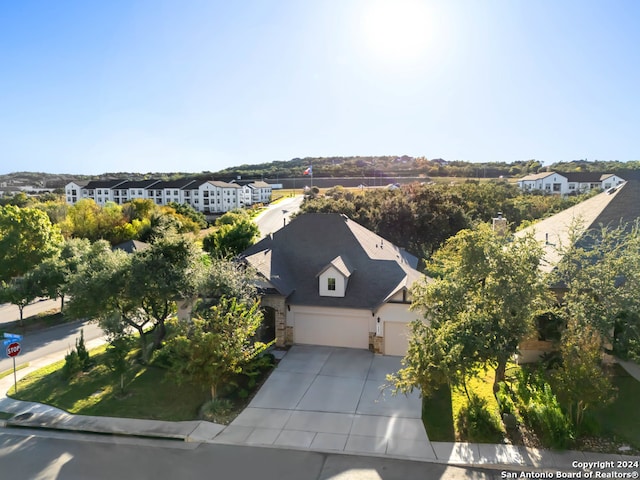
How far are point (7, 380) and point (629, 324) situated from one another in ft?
86.3

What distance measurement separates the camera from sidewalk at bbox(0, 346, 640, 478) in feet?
43.7

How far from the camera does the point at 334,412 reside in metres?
17.0

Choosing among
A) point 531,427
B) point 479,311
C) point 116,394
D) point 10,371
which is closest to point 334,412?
point 479,311

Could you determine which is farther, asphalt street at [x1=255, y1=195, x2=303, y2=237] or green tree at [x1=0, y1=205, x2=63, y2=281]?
asphalt street at [x1=255, y1=195, x2=303, y2=237]

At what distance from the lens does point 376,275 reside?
2450 cm

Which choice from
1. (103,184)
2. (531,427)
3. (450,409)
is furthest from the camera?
(103,184)

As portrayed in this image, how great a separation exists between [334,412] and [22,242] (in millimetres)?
31701

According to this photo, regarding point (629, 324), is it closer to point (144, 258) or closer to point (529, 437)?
point (529, 437)

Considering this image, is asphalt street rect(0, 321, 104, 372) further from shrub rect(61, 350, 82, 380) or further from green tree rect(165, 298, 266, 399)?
green tree rect(165, 298, 266, 399)

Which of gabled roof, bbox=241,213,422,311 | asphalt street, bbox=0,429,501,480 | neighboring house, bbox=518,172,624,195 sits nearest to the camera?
asphalt street, bbox=0,429,501,480

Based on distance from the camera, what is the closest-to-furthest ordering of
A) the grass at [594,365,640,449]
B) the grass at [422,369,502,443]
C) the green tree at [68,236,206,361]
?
the grass at [594,365,640,449]
the grass at [422,369,502,443]
the green tree at [68,236,206,361]

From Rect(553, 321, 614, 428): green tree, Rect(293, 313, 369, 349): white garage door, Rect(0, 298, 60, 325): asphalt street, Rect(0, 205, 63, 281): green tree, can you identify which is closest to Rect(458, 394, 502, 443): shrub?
Rect(553, 321, 614, 428): green tree

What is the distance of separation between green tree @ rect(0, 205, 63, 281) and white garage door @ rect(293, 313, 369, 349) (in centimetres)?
2508

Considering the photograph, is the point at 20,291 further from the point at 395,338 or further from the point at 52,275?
the point at 395,338
